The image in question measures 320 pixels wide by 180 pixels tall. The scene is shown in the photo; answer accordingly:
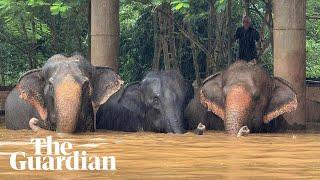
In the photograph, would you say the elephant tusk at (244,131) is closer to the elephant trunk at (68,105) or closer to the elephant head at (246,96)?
the elephant head at (246,96)

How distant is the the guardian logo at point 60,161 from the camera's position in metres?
7.61

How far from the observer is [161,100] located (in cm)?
1521

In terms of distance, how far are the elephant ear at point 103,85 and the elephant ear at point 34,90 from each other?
2.90 feet

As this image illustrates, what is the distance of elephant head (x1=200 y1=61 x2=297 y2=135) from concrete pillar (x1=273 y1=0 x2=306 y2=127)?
0.81 metres

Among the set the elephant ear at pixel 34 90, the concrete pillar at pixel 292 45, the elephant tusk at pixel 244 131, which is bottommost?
the elephant tusk at pixel 244 131

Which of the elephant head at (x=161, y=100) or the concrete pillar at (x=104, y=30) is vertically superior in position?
the concrete pillar at (x=104, y=30)

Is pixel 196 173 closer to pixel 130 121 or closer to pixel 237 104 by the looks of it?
pixel 237 104

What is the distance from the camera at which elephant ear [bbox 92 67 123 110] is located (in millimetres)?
15469

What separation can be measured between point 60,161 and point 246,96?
706cm

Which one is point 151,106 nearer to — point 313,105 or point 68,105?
point 68,105

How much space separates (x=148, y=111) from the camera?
15.8 meters

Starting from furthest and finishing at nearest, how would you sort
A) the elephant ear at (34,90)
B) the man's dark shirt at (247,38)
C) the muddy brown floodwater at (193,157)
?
the man's dark shirt at (247,38)
the elephant ear at (34,90)
the muddy brown floodwater at (193,157)


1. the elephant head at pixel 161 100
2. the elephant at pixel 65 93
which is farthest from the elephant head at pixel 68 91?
the elephant head at pixel 161 100

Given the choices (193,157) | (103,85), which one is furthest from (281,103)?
(193,157)
